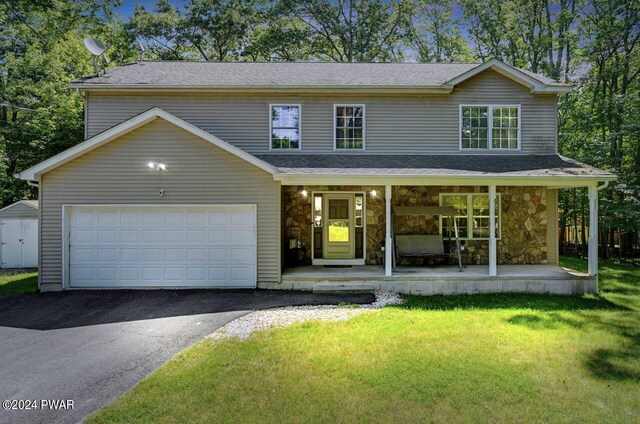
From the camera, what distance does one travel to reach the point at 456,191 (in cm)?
1019

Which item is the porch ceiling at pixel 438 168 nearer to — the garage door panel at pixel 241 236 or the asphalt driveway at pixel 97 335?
the garage door panel at pixel 241 236

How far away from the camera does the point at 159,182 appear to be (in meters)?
8.20

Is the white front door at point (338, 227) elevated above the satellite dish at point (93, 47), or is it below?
below

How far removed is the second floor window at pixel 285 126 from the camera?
9.95 m

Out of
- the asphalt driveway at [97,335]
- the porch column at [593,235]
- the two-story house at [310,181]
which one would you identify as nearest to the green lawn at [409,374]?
the asphalt driveway at [97,335]

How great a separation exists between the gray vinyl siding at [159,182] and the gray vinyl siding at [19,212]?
4698 millimetres

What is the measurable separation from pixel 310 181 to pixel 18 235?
1055 centimetres

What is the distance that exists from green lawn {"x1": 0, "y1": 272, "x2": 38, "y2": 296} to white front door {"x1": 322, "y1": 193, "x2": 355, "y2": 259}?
748 cm

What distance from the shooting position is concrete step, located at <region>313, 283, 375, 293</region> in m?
8.13

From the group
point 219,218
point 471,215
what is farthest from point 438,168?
point 219,218

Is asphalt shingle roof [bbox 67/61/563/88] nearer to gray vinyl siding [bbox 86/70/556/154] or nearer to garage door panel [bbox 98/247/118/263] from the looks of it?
gray vinyl siding [bbox 86/70/556/154]

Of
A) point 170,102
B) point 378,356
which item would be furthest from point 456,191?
point 170,102

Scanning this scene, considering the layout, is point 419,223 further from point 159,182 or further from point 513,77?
point 159,182

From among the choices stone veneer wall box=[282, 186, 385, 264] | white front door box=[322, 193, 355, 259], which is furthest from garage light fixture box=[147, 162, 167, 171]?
white front door box=[322, 193, 355, 259]
